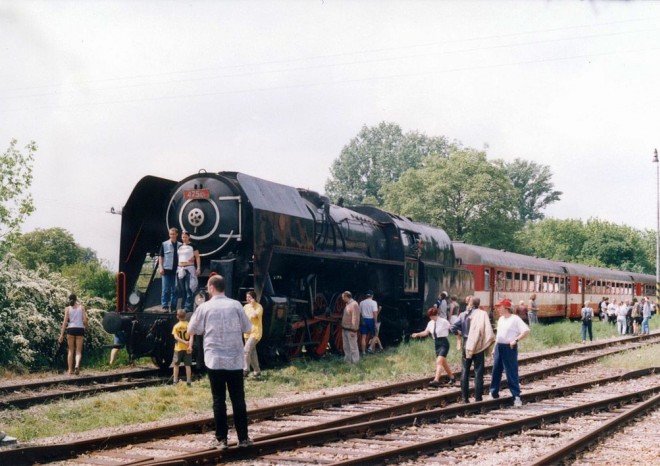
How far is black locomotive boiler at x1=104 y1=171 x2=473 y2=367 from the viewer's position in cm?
1362

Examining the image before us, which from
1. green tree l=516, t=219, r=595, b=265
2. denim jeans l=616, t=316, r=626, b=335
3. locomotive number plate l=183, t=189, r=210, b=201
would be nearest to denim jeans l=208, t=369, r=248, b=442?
locomotive number plate l=183, t=189, r=210, b=201

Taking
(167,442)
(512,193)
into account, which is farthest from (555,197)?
(167,442)

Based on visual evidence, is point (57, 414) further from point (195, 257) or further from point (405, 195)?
point (405, 195)

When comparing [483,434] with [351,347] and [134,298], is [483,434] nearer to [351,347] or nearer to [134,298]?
[351,347]

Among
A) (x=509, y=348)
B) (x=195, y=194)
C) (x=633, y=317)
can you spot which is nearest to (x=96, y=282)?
(x=195, y=194)

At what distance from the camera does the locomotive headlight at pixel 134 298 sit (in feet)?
46.7

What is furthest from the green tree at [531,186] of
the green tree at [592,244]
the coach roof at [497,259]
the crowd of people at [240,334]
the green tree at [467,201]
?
the crowd of people at [240,334]

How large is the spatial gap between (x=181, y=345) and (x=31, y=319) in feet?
18.9

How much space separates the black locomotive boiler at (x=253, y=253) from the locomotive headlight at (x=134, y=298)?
20 millimetres

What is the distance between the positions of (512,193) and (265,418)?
152ft

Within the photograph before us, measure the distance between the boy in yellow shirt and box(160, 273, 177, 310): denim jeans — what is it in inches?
25.9

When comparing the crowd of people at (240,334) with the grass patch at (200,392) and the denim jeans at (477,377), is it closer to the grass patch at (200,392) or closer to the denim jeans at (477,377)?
the denim jeans at (477,377)

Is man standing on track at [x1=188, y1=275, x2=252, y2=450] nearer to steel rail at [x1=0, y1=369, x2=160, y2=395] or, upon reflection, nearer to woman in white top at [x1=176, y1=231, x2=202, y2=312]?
woman in white top at [x1=176, y1=231, x2=202, y2=312]

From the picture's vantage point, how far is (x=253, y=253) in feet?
44.3
